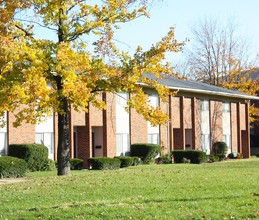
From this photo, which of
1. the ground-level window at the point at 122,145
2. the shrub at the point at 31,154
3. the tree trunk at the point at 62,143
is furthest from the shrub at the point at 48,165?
the ground-level window at the point at 122,145

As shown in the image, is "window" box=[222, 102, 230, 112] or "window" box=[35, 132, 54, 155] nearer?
"window" box=[35, 132, 54, 155]

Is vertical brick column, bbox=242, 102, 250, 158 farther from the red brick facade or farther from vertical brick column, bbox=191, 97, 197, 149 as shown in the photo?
vertical brick column, bbox=191, 97, 197, 149

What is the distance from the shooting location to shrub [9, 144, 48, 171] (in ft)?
94.4

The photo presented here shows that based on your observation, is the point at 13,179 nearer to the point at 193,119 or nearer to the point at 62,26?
the point at 62,26

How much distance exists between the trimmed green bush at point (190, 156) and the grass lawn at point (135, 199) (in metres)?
19.1

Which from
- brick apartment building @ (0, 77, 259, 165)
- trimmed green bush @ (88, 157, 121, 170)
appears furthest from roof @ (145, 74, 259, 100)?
trimmed green bush @ (88, 157, 121, 170)

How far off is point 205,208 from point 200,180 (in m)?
6.74

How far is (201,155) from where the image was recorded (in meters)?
39.3

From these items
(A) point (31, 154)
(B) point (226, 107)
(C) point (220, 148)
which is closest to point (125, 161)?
(A) point (31, 154)

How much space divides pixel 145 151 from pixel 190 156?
3845 millimetres

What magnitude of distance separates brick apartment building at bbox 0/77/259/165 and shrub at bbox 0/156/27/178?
353cm

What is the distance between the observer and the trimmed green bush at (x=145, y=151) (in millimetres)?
37000

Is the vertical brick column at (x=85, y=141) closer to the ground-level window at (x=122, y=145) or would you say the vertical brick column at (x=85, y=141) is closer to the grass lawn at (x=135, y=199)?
the ground-level window at (x=122, y=145)

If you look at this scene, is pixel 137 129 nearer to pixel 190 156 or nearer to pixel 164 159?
pixel 164 159
